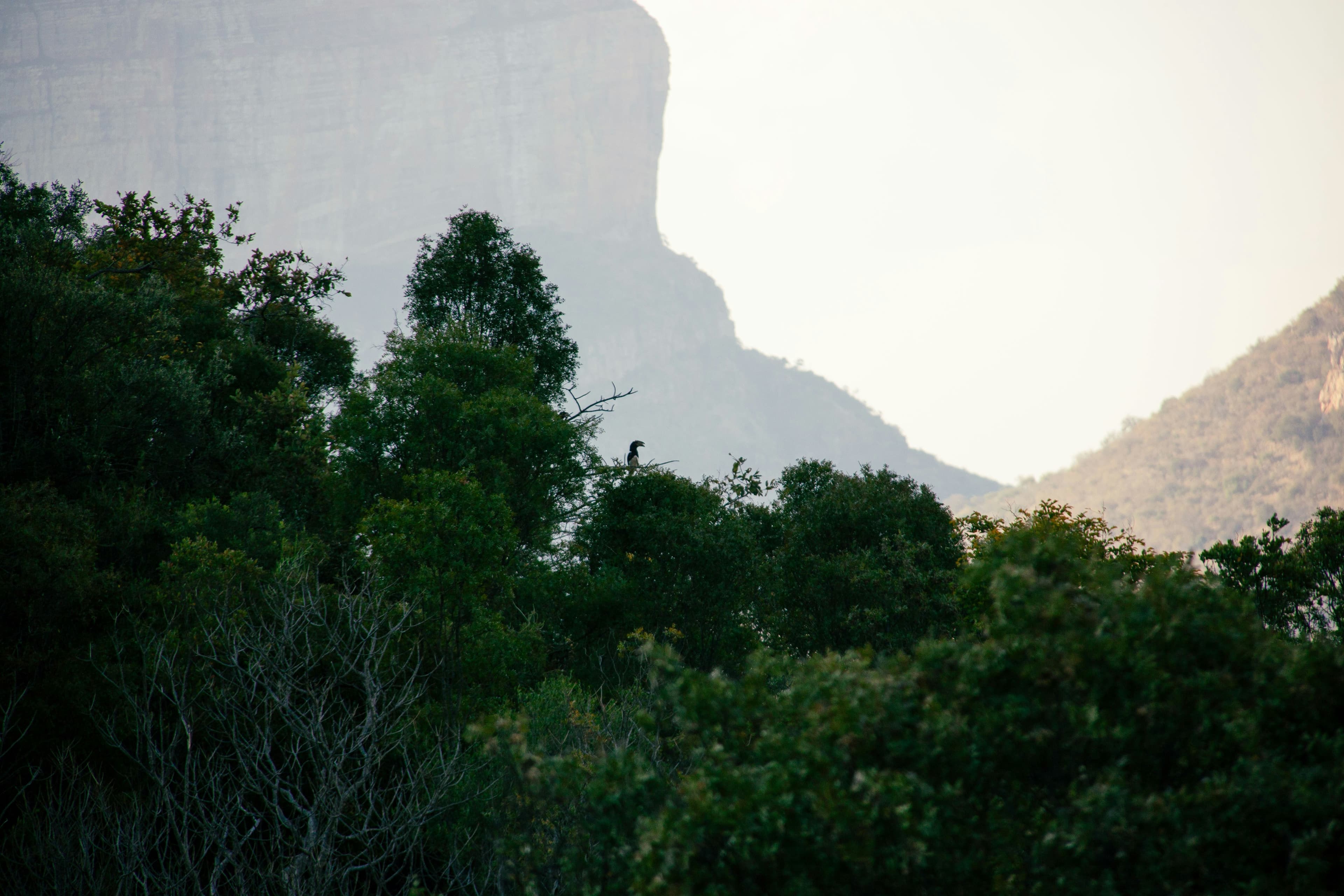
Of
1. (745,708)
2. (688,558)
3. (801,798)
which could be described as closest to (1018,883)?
Answer: (801,798)

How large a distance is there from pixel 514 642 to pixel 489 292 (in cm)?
1608

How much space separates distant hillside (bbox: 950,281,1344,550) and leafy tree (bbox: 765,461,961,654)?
4653 inches

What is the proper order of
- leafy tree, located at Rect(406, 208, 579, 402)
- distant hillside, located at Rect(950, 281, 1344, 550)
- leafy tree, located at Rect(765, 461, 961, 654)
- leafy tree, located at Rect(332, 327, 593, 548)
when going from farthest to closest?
distant hillside, located at Rect(950, 281, 1344, 550) < leafy tree, located at Rect(406, 208, 579, 402) < leafy tree, located at Rect(765, 461, 961, 654) < leafy tree, located at Rect(332, 327, 593, 548)

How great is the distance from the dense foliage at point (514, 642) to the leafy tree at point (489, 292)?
0.15 meters

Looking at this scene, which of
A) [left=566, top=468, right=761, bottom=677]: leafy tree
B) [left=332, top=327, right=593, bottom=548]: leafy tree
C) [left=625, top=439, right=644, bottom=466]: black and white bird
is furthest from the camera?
[left=625, top=439, right=644, bottom=466]: black and white bird

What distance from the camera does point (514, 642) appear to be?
A: 2295 cm

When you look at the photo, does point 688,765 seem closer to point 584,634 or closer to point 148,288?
point 584,634

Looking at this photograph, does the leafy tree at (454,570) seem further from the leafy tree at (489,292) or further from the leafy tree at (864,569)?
the leafy tree at (489,292)

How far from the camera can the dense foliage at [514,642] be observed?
7.07 m

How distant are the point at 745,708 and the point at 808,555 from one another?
2170 cm

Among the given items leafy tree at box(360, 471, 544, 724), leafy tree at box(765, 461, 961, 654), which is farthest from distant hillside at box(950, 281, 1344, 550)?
leafy tree at box(360, 471, 544, 724)

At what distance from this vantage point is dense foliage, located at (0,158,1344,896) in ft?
23.2

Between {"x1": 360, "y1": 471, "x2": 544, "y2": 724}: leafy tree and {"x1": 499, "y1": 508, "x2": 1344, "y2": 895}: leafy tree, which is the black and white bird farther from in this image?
{"x1": 499, "y1": 508, "x2": 1344, "y2": 895}: leafy tree

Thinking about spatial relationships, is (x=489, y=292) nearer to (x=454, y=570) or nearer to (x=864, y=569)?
(x=454, y=570)
